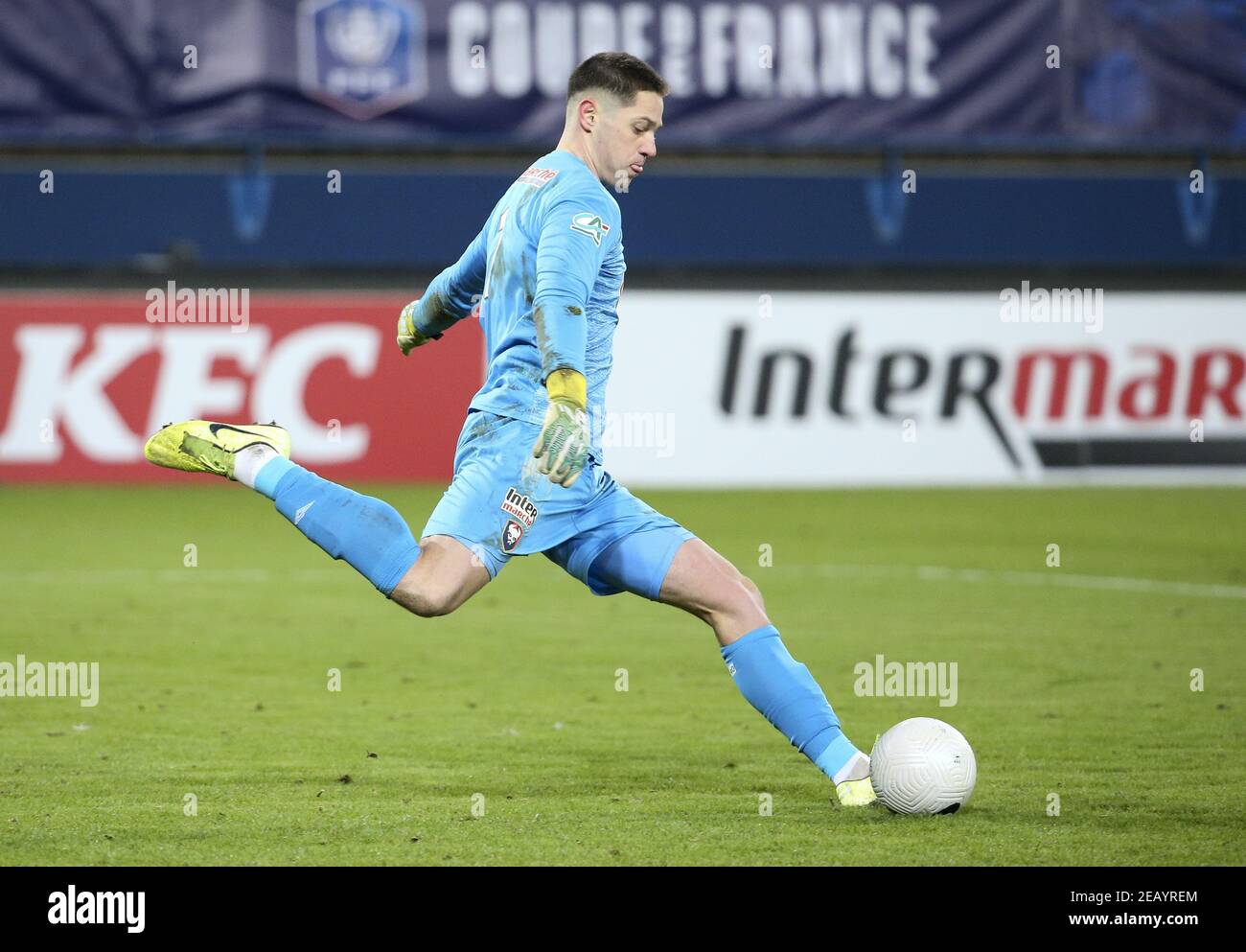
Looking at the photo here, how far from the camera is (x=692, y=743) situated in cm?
677

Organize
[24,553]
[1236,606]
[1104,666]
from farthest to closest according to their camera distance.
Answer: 1. [24,553]
2. [1236,606]
3. [1104,666]

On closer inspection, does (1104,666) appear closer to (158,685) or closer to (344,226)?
(158,685)

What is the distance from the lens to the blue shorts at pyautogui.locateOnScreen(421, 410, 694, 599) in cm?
530

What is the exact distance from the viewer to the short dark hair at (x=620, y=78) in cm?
535

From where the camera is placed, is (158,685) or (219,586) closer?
(158,685)

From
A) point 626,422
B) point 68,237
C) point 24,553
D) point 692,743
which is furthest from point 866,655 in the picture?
point 68,237

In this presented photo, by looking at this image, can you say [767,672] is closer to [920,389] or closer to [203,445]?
[203,445]

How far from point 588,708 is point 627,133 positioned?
2809mm

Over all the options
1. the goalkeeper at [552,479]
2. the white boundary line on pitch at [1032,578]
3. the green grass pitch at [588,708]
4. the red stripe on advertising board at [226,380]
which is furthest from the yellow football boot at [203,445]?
the red stripe on advertising board at [226,380]

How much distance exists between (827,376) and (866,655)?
8173 millimetres

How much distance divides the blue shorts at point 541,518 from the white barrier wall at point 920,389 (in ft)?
36.4

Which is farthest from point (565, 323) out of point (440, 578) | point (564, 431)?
point (440, 578)
